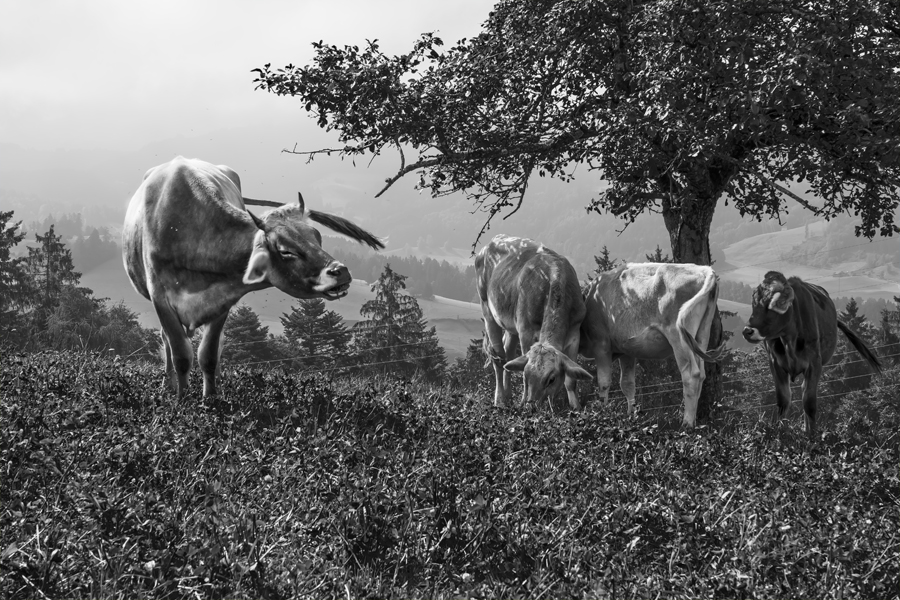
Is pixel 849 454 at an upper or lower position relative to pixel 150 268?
lower

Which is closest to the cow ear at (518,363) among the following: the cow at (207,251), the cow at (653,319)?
the cow at (653,319)

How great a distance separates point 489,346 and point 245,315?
56.3m

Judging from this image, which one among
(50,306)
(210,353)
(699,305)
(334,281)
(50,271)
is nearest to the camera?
(334,281)

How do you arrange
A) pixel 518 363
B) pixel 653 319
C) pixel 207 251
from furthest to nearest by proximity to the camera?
pixel 653 319, pixel 518 363, pixel 207 251

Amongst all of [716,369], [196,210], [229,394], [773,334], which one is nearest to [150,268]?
[196,210]

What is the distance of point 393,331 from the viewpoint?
70000 millimetres

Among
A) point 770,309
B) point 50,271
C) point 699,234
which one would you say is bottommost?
point 770,309

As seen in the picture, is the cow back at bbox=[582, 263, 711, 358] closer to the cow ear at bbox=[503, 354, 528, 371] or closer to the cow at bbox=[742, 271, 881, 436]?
the cow at bbox=[742, 271, 881, 436]

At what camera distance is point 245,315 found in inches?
2707

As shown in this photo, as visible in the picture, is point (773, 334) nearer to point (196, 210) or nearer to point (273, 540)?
point (196, 210)

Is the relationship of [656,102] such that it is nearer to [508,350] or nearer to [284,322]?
[508,350]

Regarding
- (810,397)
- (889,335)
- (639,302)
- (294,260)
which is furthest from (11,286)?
(889,335)

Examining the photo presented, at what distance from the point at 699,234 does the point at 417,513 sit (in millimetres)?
12076

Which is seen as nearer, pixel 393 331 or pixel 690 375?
pixel 690 375
